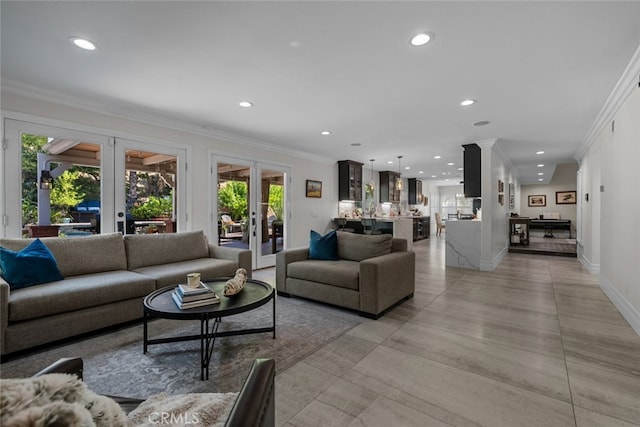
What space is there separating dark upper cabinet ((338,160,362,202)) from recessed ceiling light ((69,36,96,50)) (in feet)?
18.9

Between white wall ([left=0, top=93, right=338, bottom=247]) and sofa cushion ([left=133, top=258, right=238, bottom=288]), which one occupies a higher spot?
white wall ([left=0, top=93, right=338, bottom=247])

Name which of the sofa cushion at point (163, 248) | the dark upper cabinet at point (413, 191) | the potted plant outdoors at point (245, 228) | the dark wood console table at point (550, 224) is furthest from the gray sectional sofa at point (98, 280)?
the dark wood console table at point (550, 224)

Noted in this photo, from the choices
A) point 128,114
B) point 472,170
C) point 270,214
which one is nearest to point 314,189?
point 270,214

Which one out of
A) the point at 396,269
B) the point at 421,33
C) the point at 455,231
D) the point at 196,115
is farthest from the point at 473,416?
the point at 455,231

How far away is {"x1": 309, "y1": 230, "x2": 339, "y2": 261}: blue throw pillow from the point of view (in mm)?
3802

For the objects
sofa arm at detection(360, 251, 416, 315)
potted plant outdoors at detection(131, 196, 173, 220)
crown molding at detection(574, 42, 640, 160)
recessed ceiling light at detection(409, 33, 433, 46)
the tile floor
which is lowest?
the tile floor

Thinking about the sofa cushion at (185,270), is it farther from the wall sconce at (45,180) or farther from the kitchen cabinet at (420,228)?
the kitchen cabinet at (420,228)

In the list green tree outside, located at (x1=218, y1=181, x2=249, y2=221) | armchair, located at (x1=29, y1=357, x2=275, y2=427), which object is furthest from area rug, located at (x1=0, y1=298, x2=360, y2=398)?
green tree outside, located at (x1=218, y1=181, x2=249, y2=221)

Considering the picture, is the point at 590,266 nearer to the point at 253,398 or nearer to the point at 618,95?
the point at 618,95

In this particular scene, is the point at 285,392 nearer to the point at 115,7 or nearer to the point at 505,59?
the point at 115,7

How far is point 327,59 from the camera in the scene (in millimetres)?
2518

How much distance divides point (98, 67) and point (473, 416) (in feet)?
12.8

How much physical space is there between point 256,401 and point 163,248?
3335mm

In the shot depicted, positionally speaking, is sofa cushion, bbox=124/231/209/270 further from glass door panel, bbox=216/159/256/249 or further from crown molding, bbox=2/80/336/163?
crown molding, bbox=2/80/336/163
